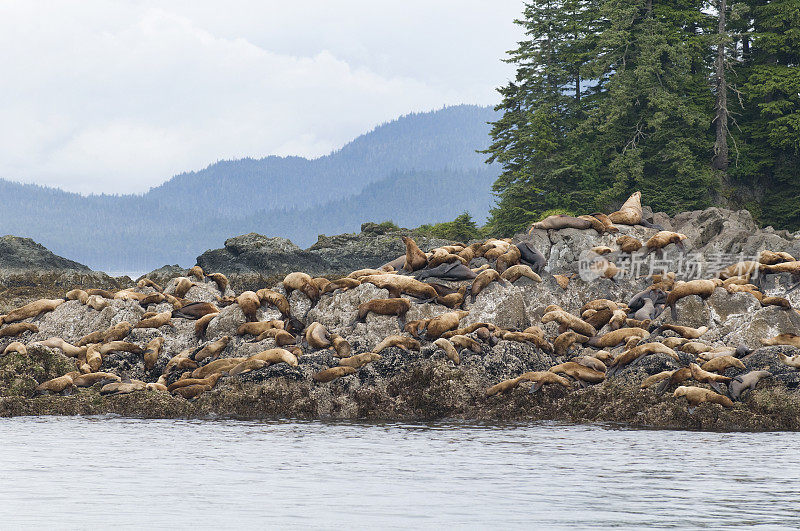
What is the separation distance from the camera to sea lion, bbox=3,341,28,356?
61.3 ft

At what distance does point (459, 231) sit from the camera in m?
59.6

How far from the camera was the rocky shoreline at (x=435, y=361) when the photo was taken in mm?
15984

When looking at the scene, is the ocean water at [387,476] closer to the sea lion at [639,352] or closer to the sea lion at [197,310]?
the sea lion at [639,352]

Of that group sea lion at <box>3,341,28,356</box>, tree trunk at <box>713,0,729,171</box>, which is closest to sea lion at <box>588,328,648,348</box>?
sea lion at <box>3,341,28,356</box>

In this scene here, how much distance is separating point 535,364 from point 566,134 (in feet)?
124

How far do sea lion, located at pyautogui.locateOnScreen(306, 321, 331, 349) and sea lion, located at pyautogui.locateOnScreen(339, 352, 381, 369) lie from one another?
40.5 inches

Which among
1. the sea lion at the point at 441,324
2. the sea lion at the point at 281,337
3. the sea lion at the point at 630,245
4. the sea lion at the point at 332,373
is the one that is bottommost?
the sea lion at the point at 332,373

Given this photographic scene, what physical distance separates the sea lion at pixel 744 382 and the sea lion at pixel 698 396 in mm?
229

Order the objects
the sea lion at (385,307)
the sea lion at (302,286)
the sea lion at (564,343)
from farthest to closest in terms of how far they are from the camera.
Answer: the sea lion at (302,286), the sea lion at (385,307), the sea lion at (564,343)

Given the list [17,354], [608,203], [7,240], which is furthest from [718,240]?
[7,240]

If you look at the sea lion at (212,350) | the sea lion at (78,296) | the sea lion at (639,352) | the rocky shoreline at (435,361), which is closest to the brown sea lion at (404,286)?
the rocky shoreline at (435,361)

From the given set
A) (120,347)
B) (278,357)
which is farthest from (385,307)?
(120,347)

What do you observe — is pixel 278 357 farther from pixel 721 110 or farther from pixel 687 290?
pixel 721 110

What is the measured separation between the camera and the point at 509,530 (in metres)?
8.02
